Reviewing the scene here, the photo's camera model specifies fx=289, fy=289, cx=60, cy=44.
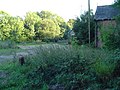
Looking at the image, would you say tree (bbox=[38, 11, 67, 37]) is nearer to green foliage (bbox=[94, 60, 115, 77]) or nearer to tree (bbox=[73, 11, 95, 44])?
tree (bbox=[73, 11, 95, 44])

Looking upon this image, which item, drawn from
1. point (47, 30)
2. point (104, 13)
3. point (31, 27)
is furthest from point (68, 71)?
point (47, 30)

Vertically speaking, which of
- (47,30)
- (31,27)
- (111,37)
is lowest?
(47,30)

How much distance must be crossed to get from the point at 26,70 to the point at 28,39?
59754 millimetres

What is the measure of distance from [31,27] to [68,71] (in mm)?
63551

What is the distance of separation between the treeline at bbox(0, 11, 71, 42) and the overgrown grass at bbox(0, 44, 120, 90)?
53.0 m

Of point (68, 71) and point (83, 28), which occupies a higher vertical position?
point (83, 28)

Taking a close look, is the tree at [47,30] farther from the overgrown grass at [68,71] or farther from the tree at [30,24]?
the overgrown grass at [68,71]

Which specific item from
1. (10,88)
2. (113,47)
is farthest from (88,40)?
(10,88)

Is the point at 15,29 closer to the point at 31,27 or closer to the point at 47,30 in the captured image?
the point at 31,27

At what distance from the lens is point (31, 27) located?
73500 mm

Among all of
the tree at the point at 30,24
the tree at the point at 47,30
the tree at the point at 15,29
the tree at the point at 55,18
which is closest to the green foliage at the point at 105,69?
the tree at the point at 15,29

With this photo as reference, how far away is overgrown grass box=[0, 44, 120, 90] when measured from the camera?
916 cm

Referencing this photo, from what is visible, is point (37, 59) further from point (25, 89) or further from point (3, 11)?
point (3, 11)

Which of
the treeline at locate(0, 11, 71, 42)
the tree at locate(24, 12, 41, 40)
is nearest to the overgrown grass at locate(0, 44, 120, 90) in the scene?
the treeline at locate(0, 11, 71, 42)
